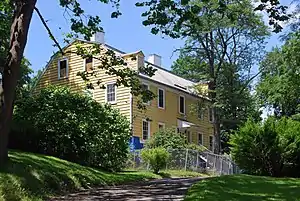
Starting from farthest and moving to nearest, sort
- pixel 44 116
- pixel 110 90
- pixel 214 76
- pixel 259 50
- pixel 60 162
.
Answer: pixel 259 50 < pixel 214 76 < pixel 110 90 < pixel 44 116 < pixel 60 162

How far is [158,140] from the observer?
2855 centimetres

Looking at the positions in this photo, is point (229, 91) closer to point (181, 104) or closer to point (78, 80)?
point (181, 104)

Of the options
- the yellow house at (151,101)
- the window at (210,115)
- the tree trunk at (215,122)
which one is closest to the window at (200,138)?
the yellow house at (151,101)

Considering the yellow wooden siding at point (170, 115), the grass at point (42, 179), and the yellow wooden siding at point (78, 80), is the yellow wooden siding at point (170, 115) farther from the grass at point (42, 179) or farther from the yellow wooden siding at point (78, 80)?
the grass at point (42, 179)

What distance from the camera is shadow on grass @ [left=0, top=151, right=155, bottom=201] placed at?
9730 millimetres

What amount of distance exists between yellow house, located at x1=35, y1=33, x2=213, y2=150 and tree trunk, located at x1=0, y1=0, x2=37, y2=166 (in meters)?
16.7

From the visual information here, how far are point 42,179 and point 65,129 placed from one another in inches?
223

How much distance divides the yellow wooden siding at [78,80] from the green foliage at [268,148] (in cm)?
1285

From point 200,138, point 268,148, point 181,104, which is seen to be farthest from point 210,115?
point 268,148

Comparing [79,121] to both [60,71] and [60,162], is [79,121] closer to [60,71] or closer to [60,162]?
[60,162]

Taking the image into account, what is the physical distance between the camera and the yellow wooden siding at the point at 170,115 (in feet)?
102

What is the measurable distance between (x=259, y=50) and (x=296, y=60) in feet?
58.2

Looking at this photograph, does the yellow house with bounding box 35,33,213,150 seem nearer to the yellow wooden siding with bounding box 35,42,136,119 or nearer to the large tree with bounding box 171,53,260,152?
the yellow wooden siding with bounding box 35,42,136,119

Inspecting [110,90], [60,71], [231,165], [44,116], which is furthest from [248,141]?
[60,71]
